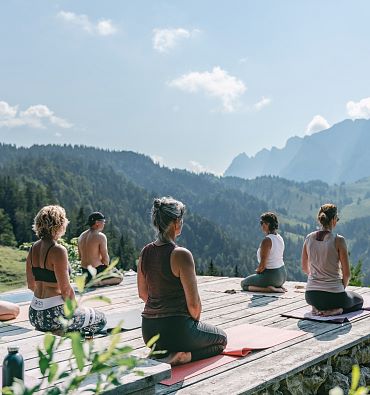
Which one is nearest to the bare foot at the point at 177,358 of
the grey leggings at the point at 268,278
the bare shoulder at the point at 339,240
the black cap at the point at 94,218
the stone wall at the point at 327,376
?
the stone wall at the point at 327,376

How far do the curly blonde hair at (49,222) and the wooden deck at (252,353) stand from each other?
1.21 meters

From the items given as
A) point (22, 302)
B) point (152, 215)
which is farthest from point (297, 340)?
point (22, 302)

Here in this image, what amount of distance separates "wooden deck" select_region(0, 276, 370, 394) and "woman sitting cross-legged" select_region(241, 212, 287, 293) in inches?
13.4

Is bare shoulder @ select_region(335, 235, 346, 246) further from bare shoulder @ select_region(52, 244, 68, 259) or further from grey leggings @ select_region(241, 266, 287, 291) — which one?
bare shoulder @ select_region(52, 244, 68, 259)

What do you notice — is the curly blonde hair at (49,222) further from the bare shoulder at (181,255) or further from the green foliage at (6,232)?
the green foliage at (6,232)

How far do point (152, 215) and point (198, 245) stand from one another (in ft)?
506

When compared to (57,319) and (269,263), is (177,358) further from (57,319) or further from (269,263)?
(269,263)

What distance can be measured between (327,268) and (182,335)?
2.91 meters

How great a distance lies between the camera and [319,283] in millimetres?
7332

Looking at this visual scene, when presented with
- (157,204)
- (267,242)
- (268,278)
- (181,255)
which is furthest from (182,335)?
(268,278)

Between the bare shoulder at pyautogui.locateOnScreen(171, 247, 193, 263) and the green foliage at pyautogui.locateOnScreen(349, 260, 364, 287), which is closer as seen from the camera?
the bare shoulder at pyautogui.locateOnScreen(171, 247, 193, 263)

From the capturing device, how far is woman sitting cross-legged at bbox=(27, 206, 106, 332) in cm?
586

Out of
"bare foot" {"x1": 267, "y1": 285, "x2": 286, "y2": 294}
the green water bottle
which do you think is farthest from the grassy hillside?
the green water bottle

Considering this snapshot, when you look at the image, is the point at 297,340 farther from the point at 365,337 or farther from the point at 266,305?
the point at 266,305
